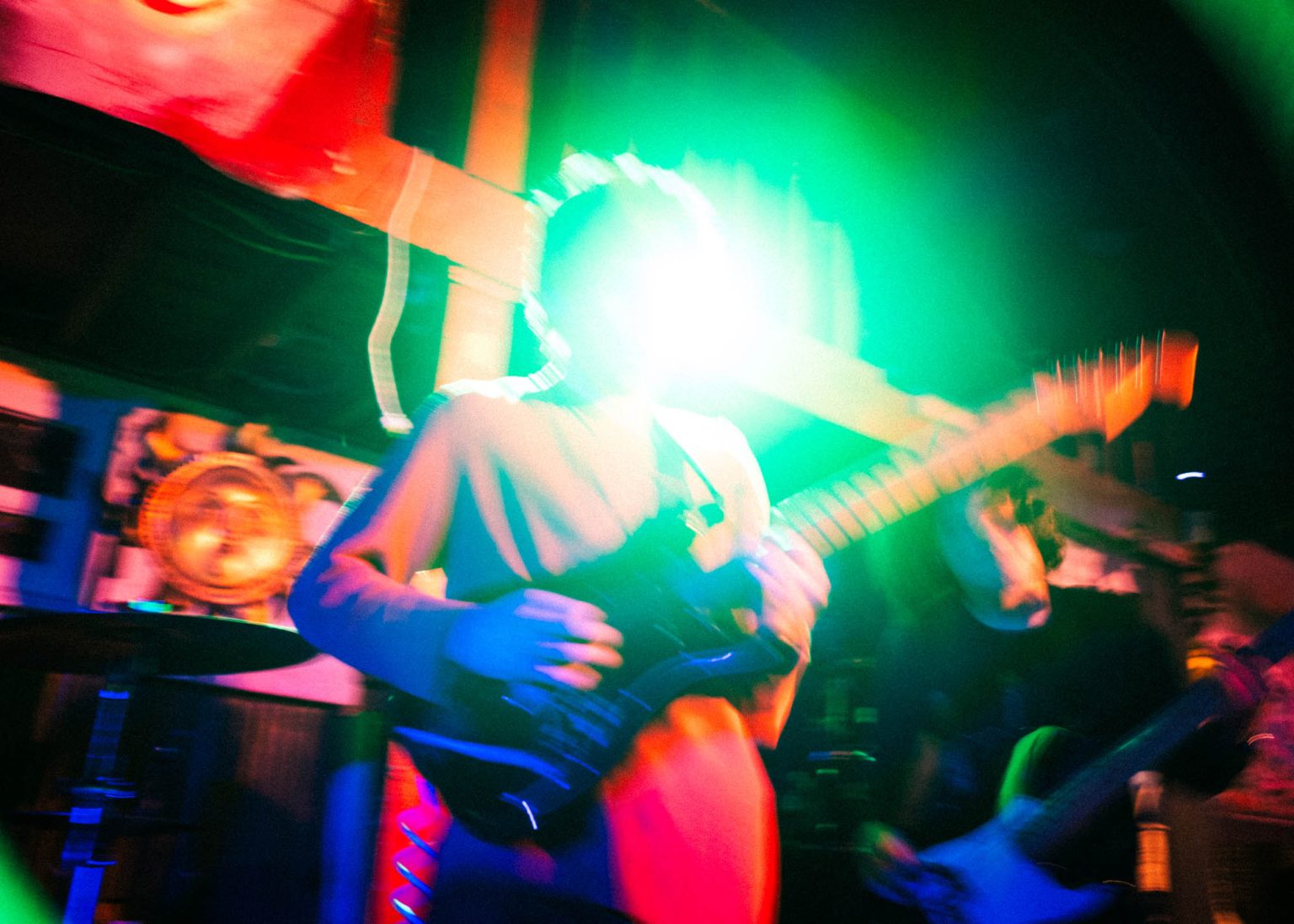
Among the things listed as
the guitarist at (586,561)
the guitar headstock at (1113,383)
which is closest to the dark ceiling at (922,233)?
the guitarist at (586,561)

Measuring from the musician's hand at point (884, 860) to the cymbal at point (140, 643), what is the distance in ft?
5.78

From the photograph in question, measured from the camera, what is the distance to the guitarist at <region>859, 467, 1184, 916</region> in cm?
252

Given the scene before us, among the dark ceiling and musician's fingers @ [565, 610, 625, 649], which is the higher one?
the dark ceiling

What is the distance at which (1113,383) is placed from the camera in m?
1.94

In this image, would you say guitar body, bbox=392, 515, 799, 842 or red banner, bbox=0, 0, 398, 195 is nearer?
guitar body, bbox=392, 515, 799, 842

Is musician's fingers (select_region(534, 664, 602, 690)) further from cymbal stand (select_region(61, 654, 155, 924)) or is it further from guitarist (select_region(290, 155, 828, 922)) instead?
cymbal stand (select_region(61, 654, 155, 924))

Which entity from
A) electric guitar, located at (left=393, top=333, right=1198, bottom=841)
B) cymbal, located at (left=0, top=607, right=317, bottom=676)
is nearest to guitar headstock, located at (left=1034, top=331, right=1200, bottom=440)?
electric guitar, located at (left=393, top=333, right=1198, bottom=841)

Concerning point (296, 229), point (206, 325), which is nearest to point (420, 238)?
point (296, 229)

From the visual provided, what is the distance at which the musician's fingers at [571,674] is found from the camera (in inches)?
40.7

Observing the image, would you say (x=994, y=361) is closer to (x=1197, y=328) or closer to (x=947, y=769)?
(x=1197, y=328)

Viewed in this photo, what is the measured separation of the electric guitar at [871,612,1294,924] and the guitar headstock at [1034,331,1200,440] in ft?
3.83

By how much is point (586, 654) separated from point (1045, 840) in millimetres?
1966

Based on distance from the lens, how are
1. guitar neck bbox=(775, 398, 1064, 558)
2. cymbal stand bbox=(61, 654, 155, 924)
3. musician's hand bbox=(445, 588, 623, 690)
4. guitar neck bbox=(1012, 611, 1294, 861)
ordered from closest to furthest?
musician's hand bbox=(445, 588, 623, 690)
guitar neck bbox=(775, 398, 1064, 558)
guitar neck bbox=(1012, 611, 1294, 861)
cymbal stand bbox=(61, 654, 155, 924)

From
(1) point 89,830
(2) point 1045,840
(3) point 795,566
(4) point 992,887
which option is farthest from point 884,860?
(1) point 89,830
